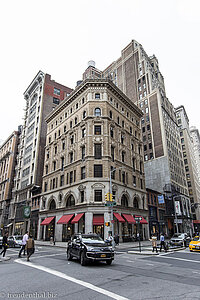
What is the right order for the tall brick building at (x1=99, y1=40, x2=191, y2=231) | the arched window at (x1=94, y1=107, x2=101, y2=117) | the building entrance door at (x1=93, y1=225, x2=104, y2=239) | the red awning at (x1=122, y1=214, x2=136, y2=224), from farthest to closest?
the tall brick building at (x1=99, y1=40, x2=191, y2=231), the arched window at (x1=94, y1=107, x2=101, y2=117), the red awning at (x1=122, y1=214, x2=136, y2=224), the building entrance door at (x1=93, y1=225, x2=104, y2=239)

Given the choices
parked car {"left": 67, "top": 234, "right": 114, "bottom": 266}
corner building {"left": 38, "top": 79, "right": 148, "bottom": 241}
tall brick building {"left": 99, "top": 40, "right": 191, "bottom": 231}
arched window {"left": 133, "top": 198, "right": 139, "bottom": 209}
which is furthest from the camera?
tall brick building {"left": 99, "top": 40, "right": 191, "bottom": 231}

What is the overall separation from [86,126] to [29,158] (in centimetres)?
2725

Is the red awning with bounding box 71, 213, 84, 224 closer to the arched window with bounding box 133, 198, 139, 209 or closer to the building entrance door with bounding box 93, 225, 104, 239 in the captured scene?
the building entrance door with bounding box 93, 225, 104, 239

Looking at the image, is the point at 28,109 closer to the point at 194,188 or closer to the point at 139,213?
the point at 139,213

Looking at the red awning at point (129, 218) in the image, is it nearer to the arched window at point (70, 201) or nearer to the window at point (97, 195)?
the window at point (97, 195)

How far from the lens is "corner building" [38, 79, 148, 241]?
103ft

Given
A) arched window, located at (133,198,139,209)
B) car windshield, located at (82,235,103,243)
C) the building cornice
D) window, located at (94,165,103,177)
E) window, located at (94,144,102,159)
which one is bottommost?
car windshield, located at (82,235,103,243)

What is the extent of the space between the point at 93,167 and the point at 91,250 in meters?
21.2

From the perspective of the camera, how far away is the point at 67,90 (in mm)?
66500

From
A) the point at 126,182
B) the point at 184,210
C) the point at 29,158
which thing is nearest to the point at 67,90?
the point at 29,158

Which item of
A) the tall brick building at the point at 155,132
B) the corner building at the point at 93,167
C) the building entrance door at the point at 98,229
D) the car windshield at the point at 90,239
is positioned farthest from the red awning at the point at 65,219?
the tall brick building at the point at 155,132

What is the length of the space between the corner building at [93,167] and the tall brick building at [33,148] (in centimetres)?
735

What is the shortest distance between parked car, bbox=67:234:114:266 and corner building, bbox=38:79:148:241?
54.3ft

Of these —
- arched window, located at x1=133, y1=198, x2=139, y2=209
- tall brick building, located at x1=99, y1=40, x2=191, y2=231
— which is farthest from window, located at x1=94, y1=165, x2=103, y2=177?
tall brick building, located at x1=99, y1=40, x2=191, y2=231
